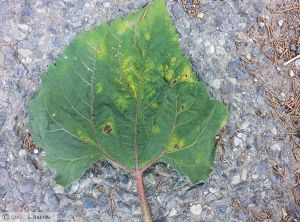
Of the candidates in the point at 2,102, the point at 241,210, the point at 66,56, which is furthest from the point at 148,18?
the point at 241,210

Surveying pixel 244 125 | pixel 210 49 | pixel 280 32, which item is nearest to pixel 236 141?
pixel 244 125

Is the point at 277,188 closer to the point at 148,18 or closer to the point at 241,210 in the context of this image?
the point at 241,210

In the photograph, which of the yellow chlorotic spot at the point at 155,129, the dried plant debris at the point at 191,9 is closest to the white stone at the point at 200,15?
the dried plant debris at the point at 191,9

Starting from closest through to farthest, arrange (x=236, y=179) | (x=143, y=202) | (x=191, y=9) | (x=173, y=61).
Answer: (x=173, y=61)
(x=143, y=202)
(x=236, y=179)
(x=191, y=9)

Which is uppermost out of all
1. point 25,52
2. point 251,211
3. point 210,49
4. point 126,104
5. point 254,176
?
point 25,52

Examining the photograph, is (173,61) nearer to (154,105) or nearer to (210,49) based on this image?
(154,105)

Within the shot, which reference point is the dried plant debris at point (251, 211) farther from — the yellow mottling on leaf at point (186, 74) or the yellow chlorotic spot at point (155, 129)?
the yellow mottling on leaf at point (186, 74)
